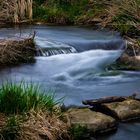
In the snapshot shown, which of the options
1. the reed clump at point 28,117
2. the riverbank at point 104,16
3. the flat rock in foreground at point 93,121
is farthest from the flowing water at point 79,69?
the reed clump at point 28,117

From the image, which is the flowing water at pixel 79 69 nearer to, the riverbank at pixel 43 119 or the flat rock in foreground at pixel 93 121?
the flat rock in foreground at pixel 93 121

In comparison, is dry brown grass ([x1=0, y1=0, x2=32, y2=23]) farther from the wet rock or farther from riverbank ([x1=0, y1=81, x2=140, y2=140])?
riverbank ([x1=0, y1=81, x2=140, y2=140])

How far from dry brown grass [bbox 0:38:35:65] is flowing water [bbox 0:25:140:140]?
0.26 meters

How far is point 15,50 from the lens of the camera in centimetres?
1210

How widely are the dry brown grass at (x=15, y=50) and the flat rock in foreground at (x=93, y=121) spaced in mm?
4456

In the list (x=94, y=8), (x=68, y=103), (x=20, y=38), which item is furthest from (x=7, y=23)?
(x=68, y=103)

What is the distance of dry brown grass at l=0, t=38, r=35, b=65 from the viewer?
11.8m

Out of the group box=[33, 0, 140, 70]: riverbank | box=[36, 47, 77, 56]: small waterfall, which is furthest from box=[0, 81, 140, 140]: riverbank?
box=[36, 47, 77, 56]: small waterfall

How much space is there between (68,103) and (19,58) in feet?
12.3

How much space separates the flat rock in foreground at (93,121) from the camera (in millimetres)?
7379

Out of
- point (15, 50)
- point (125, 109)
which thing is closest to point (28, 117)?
point (125, 109)

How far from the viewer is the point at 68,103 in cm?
901

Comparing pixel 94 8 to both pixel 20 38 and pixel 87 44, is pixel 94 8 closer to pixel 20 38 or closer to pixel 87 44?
pixel 87 44

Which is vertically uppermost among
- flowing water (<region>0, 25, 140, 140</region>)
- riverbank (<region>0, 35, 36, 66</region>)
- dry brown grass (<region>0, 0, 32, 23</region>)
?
dry brown grass (<region>0, 0, 32, 23</region>)
